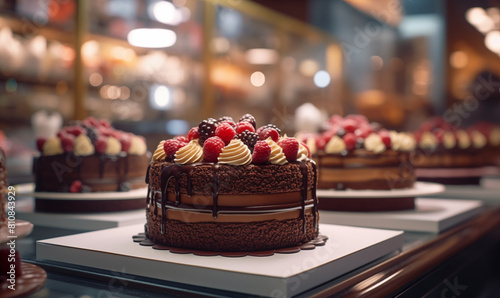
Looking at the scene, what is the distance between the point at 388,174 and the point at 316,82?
17.2 feet

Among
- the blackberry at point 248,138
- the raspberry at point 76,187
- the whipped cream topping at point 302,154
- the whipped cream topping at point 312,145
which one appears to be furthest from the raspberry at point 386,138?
the raspberry at point 76,187

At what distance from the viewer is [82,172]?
257 centimetres

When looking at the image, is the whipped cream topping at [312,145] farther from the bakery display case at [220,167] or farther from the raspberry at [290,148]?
the raspberry at [290,148]

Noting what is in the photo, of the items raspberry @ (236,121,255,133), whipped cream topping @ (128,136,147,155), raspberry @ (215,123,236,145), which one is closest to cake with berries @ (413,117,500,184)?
whipped cream topping @ (128,136,147,155)

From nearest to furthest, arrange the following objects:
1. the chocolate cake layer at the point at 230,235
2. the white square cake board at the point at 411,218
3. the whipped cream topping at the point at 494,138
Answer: the chocolate cake layer at the point at 230,235 → the white square cake board at the point at 411,218 → the whipped cream topping at the point at 494,138

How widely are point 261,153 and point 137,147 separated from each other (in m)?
1.32

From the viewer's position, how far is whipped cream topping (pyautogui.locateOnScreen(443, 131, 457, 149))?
3.97 m

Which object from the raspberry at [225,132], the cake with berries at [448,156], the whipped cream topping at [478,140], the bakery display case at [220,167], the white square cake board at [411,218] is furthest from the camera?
the whipped cream topping at [478,140]

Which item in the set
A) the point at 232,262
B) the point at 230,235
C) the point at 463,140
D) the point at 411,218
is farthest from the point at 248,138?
the point at 463,140

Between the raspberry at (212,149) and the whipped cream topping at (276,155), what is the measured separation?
16cm

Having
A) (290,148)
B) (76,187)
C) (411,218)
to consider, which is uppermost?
(290,148)

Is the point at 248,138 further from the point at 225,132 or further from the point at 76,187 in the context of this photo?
the point at 76,187

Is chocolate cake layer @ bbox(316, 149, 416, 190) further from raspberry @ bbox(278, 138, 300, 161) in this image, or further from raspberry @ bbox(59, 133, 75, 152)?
raspberry @ bbox(59, 133, 75, 152)

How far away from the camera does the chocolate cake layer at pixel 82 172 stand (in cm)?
256
